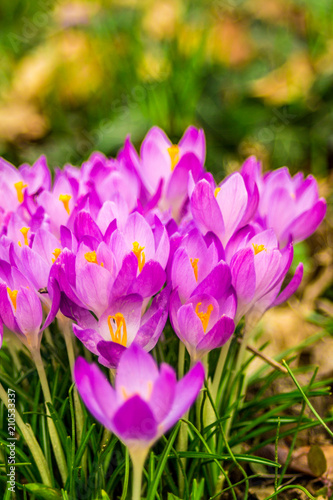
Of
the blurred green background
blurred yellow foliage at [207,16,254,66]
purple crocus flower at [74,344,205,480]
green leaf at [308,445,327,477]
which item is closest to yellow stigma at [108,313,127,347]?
purple crocus flower at [74,344,205,480]

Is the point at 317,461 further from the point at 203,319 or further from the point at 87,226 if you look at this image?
the point at 87,226

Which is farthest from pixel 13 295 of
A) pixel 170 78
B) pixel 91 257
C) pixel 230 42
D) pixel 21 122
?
Result: pixel 230 42

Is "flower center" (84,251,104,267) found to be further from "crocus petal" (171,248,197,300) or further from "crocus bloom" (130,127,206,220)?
"crocus bloom" (130,127,206,220)

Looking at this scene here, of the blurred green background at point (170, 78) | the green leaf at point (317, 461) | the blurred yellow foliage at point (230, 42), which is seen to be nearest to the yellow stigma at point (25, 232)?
the green leaf at point (317, 461)

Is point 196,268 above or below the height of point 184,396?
above

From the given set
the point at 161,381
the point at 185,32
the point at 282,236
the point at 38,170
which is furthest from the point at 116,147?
the point at 161,381

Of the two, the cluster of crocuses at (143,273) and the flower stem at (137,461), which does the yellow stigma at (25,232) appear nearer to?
the cluster of crocuses at (143,273)
